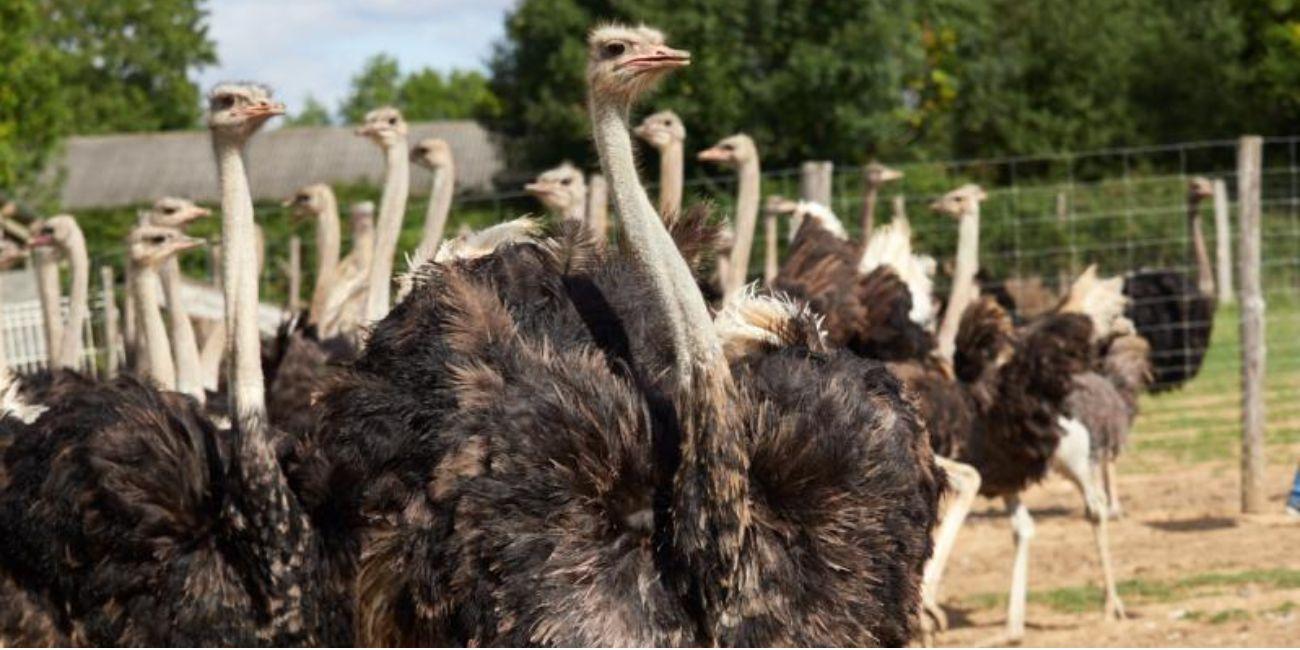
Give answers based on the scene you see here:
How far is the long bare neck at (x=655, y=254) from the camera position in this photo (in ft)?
12.9

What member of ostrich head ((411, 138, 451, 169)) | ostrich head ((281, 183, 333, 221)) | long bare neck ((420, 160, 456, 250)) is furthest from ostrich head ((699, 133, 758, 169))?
Result: ostrich head ((281, 183, 333, 221))

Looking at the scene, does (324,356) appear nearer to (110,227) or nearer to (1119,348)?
(1119,348)

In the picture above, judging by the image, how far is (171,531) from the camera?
15.5 feet

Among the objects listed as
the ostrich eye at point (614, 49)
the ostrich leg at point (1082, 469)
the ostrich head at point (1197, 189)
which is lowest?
the ostrich leg at point (1082, 469)

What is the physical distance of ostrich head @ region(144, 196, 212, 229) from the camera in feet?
22.8

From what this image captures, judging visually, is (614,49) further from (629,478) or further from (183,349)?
(183,349)

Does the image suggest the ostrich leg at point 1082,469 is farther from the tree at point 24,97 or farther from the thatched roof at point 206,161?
the thatched roof at point 206,161

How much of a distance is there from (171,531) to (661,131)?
366 centimetres

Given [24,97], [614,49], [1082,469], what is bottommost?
[1082,469]

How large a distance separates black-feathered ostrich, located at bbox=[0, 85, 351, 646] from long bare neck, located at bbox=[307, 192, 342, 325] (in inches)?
127

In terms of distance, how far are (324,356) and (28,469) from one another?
7.41 feet

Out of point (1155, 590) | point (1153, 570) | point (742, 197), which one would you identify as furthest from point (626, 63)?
point (1153, 570)

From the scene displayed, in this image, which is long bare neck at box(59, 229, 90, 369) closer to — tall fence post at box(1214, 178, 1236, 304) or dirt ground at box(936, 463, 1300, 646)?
dirt ground at box(936, 463, 1300, 646)

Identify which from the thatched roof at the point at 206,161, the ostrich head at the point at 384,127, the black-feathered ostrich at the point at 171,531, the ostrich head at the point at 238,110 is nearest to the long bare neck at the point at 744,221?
the ostrich head at the point at 384,127
